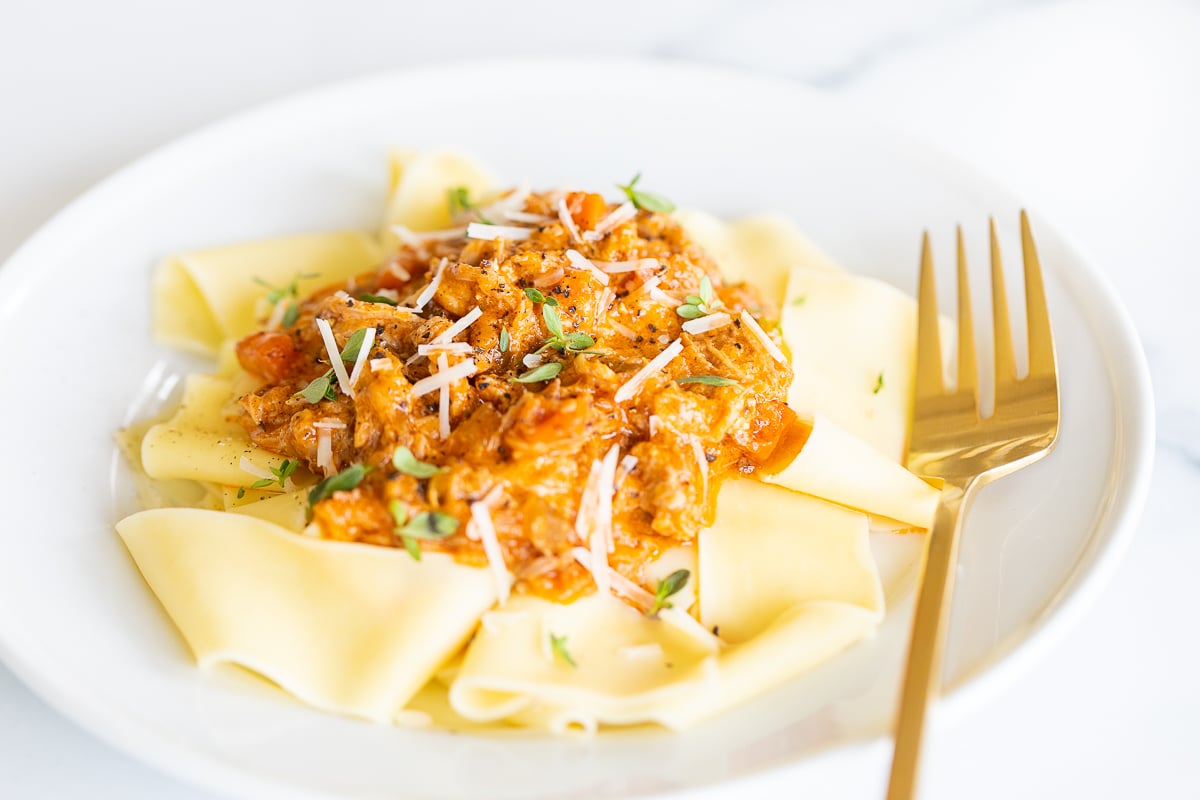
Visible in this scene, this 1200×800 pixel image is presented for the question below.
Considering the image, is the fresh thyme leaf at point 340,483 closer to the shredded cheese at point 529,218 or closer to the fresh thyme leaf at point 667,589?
the fresh thyme leaf at point 667,589


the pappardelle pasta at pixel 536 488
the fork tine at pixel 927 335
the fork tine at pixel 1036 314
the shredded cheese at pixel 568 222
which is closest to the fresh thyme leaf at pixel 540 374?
the pappardelle pasta at pixel 536 488

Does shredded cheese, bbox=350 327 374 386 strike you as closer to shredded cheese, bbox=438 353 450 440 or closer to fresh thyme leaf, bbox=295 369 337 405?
fresh thyme leaf, bbox=295 369 337 405

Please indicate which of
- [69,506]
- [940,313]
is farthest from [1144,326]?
[69,506]

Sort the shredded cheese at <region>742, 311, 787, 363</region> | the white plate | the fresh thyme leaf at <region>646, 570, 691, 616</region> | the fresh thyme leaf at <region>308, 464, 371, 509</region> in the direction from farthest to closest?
1. the shredded cheese at <region>742, 311, 787, 363</region>
2. the fresh thyme leaf at <region>646, 570, 691, 616</region>
3. the fresh thyme leaf at <region>308, 464, 371, 509</region>
4. the white plate

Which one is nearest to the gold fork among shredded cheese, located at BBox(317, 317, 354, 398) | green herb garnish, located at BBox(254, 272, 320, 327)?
shredded cheese, located at BBox(317, 317, 354, 398)

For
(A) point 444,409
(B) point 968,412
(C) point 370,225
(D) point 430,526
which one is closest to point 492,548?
(D) point 430,526

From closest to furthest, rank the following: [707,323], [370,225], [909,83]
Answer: [707,323] → [370,225] → [909,83]

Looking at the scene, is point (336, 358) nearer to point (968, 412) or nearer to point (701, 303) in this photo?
point (701, 303)
